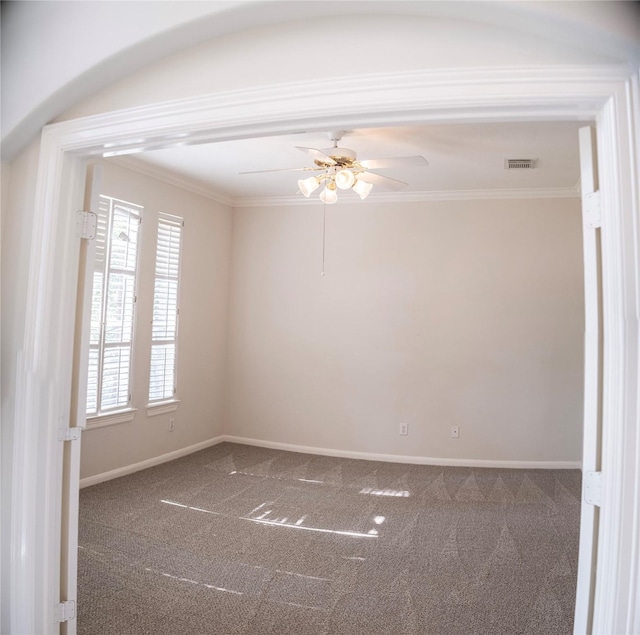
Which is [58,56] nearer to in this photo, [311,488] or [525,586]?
[525,586]

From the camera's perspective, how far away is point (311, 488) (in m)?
4.43

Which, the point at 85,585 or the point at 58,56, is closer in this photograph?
the point at 58,56

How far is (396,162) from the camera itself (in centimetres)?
331

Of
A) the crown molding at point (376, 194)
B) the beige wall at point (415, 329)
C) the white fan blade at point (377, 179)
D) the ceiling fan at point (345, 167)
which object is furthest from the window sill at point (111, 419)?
the white fan blade at point (377, 179)

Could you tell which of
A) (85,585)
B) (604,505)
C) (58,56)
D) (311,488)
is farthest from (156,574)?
(58,56)

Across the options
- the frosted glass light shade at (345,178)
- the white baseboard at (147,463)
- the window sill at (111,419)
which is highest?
the frosted glass light shade at (345,178)

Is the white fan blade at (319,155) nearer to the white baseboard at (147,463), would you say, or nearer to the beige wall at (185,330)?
the beige wall at (185,330)

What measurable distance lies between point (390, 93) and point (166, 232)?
382 centimetres

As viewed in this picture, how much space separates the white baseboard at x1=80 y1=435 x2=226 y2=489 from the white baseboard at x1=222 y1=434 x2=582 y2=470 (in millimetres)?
354

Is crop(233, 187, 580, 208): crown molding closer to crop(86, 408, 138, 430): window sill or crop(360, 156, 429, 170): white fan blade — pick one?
crop(360, 156, 429, 170): white fan blade

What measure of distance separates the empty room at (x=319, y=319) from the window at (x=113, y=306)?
22mm

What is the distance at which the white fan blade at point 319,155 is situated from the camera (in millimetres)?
3246

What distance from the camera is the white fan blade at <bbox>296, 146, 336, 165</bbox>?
3.25 metres

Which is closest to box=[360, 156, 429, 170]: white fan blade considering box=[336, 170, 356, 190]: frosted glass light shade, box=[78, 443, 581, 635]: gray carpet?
box=[336, 170, 356, 190]: frosted glass light shade
